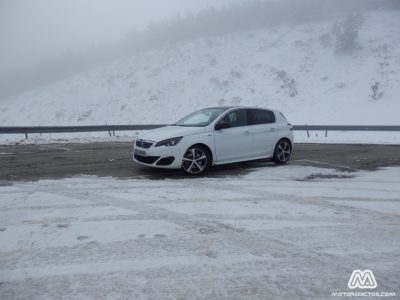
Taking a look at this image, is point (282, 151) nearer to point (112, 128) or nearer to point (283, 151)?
point (283, 151)

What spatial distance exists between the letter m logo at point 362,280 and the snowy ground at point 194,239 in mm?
61

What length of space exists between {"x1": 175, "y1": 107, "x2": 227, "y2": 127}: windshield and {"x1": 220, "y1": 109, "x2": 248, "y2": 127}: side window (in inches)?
8.0

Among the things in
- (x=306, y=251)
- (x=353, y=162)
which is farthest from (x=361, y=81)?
(x=306, y=251)

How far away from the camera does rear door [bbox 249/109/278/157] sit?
1030cm

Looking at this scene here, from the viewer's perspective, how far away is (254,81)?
34.8 m

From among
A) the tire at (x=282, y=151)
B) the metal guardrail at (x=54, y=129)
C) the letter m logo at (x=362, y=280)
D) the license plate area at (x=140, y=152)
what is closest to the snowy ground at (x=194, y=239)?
the letter m logo at (x=362, y=280)

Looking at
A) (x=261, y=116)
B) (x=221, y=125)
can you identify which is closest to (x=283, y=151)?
(x=261, y=116)

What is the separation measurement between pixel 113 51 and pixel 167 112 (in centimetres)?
2370

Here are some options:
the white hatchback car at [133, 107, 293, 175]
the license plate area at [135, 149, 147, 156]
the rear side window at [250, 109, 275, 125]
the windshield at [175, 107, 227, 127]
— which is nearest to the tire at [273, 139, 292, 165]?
the white hatchback car at [133, 107, 293, 175]

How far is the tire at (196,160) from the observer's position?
30.0ft

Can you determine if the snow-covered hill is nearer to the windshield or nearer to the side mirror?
the windshield

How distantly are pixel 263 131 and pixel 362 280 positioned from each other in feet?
22.6

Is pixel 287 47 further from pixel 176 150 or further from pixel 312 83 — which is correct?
pixel 176 150

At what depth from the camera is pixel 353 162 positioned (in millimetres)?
11547
